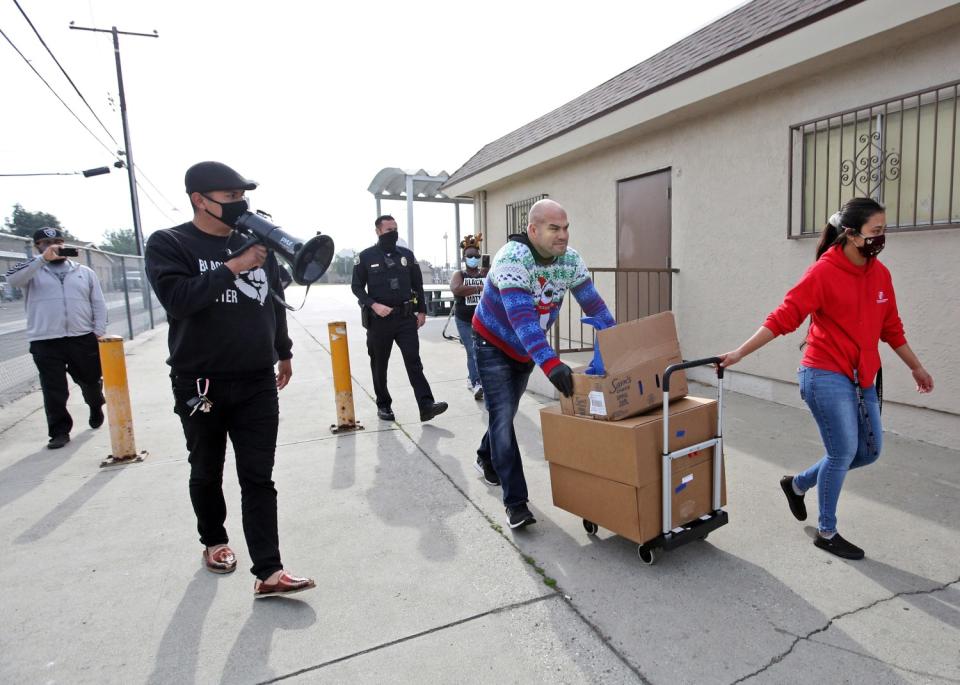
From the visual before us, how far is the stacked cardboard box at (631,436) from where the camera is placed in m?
2.54

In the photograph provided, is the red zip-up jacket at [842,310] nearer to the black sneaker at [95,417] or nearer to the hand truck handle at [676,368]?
the hand truck handle at [676,368]

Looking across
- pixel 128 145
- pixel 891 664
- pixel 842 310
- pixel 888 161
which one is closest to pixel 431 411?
pixel 842 310

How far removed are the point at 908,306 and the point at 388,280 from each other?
14.1ft

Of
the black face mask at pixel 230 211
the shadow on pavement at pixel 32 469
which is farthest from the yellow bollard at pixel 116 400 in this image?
the black face mask at pixel 230 211

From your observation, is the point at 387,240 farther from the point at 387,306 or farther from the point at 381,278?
the point at 387,306

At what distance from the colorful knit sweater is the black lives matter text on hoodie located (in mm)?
1102

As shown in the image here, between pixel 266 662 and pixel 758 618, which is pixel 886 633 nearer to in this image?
pixel 758 618

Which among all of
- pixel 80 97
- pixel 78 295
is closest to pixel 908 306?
pixel 78 295

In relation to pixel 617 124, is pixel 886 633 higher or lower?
lower

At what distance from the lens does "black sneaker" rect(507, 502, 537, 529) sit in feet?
10.0

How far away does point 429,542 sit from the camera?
3.02 metres

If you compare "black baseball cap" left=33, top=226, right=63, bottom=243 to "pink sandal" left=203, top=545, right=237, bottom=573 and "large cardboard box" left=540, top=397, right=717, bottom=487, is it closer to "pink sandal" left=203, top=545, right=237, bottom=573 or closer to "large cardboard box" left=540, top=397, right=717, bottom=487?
"pink sandal" left=203, top=545, right=237, bottom=573

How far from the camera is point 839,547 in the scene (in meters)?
2.74

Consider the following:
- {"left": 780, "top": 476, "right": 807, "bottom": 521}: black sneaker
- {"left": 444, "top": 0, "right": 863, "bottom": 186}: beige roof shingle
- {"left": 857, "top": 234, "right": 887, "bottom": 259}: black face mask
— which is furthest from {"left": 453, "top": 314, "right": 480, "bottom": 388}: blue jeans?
{"left": 857, "top": 234, "right": 887, "bottom": 259}: black face mask
